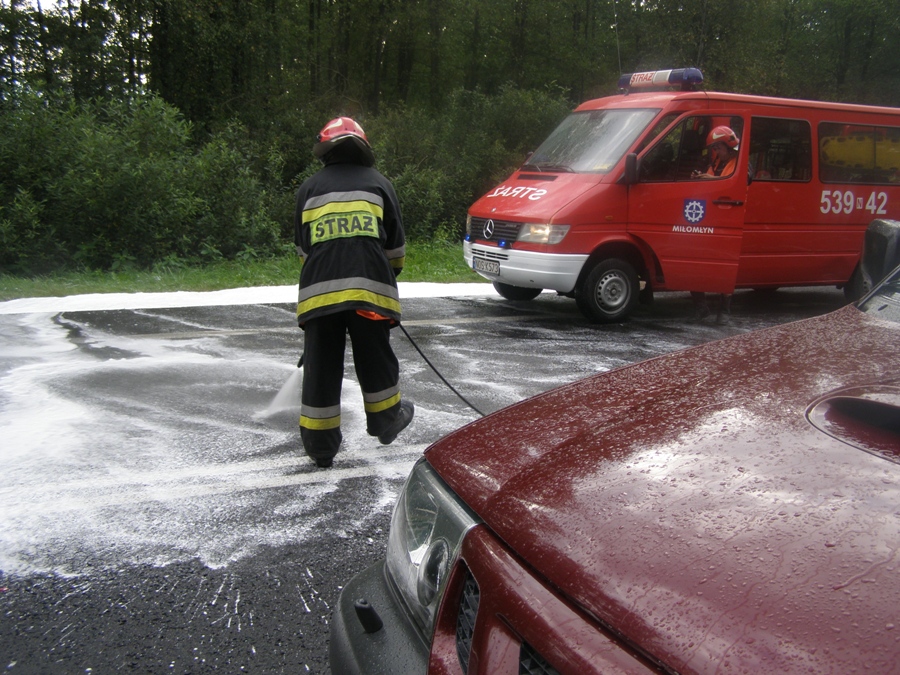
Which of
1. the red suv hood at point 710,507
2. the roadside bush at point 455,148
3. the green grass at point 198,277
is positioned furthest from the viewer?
the roadside bush at point 455,148

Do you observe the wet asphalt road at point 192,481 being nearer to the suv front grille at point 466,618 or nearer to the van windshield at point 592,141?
the suv front grille at point 466,618

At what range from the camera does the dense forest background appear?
36.1ft

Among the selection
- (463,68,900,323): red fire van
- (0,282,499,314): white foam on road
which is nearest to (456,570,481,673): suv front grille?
(463,68,900,323): red fire van

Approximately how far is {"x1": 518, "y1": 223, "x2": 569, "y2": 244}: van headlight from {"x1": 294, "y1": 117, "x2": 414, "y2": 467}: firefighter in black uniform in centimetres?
369

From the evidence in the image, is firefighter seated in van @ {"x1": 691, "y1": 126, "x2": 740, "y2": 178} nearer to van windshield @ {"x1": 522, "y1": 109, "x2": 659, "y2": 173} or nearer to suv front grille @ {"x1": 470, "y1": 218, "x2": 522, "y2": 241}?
van windshield @ {"x1": 522, "y1": 109, "x2": 659, "y2": 173}

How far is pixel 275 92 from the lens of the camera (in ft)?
64.9

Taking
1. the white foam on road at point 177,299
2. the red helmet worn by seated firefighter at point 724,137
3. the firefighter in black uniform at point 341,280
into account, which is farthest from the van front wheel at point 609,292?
the firefighter in black uniform at point 341,280

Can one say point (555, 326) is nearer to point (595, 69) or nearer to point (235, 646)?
point (235, 646)

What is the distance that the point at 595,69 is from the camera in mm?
34812

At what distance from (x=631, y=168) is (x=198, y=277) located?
544cm

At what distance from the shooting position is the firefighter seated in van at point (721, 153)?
7977 mm

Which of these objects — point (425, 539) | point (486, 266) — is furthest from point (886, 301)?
point (486, 266)

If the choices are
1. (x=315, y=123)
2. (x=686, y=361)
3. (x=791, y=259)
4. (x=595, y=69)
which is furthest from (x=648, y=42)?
(x=686, y=361)

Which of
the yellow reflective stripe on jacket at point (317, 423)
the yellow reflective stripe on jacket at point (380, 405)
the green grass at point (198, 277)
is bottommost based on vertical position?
the yellow reflective stripe on jacket at point (317, 423)
